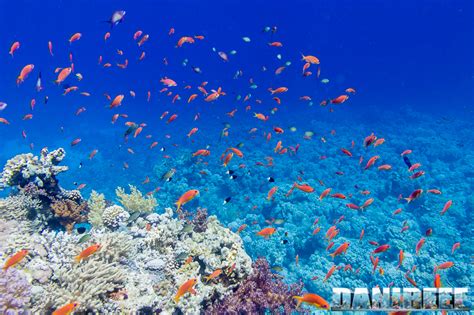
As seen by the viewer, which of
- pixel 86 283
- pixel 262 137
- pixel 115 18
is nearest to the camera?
pixel 86 283

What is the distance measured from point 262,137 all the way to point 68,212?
21707 mm

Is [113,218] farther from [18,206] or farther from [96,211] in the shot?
[18,206]

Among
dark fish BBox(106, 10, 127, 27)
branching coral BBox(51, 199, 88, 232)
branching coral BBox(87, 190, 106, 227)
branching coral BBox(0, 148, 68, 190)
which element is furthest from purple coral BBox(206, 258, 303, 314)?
dark fish BBox(106, 10, 127, 27)

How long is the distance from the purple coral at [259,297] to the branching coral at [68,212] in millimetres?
4815

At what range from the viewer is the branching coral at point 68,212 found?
7.95 metres

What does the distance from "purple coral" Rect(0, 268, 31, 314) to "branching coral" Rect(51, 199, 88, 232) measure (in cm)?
389

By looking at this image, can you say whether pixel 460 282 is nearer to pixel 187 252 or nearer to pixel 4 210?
pixel 187 252

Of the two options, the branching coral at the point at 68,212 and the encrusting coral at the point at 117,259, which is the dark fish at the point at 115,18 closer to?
the encrusting coral at the point at 117,259

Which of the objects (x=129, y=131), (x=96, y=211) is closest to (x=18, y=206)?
(x=96, y=211)

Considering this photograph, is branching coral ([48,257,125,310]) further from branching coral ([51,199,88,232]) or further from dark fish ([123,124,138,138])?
dark fish ([123,124,138,138])

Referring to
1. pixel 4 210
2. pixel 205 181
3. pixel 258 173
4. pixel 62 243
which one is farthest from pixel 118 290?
pixel 258 173

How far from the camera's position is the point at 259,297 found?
575cm

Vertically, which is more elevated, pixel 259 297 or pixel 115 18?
pixel 115 18

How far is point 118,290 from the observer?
502 cm
